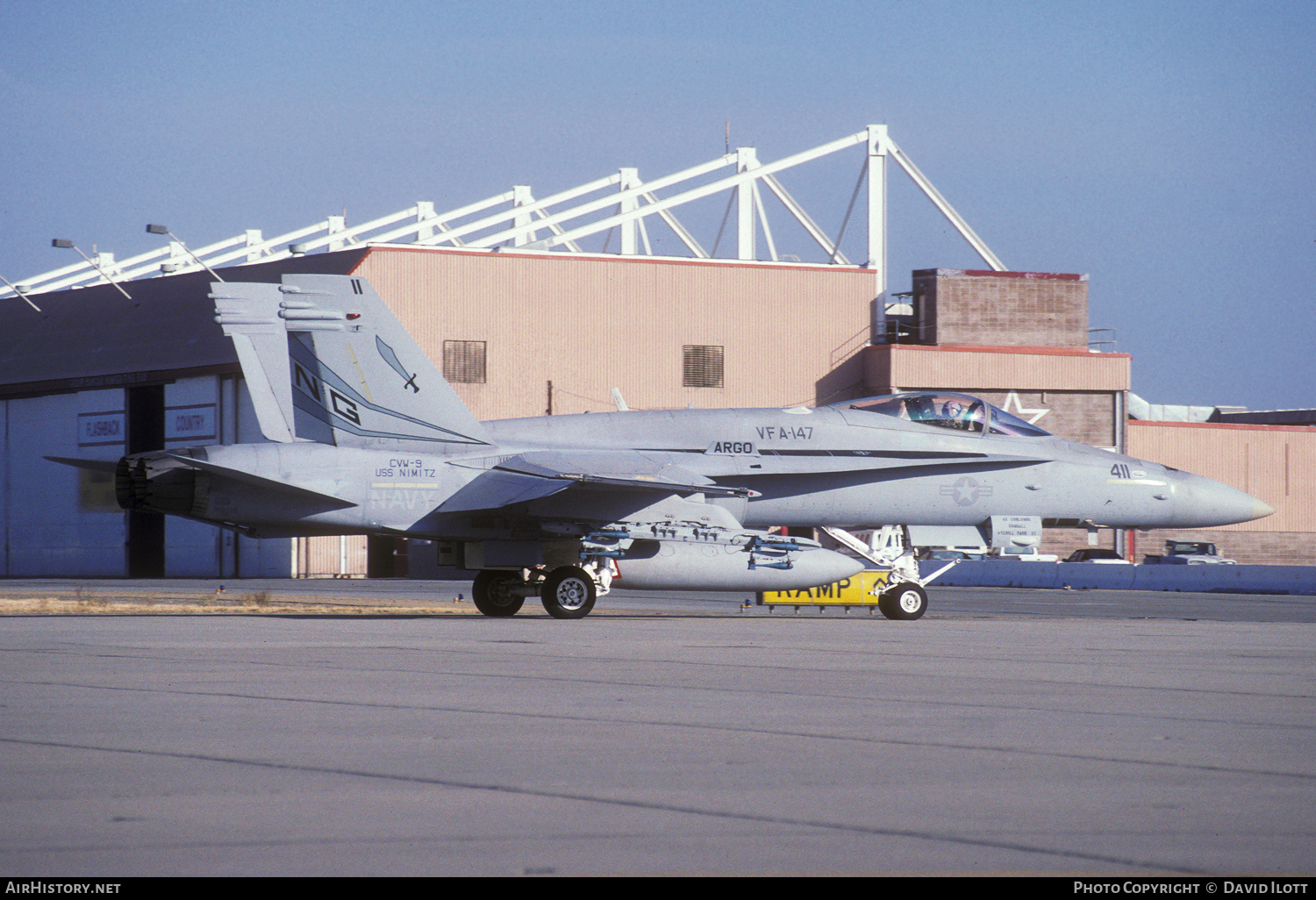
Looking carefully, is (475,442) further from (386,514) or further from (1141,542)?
(1141,542)

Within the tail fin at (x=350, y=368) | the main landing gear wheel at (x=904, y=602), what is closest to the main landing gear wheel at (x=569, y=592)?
the tail fin at (x=350, y=368)

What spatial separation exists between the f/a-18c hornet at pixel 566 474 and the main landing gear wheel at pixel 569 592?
1.0 inches

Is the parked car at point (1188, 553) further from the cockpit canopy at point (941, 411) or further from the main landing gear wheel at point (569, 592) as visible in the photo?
the main landing gear wheel at point (569, 592)

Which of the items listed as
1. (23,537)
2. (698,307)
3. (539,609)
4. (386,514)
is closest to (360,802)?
(386,514)

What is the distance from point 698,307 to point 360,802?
45537 mm

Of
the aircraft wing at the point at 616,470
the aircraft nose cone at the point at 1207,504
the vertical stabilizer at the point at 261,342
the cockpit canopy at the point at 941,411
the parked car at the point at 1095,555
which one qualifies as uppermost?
the vertical stabilizer at the point at 261,342

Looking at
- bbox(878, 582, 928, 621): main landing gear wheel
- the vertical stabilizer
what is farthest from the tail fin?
bbox(878, 582, 928, 621): main landing gear wheel

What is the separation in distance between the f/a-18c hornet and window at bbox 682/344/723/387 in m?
31.0

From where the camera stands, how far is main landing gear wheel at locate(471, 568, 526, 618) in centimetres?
1925

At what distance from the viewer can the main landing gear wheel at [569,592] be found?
18109 mm

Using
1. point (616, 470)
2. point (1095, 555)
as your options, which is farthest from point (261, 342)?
point (1095, 555)

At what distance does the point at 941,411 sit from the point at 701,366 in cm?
3133

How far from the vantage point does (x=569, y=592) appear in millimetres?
18156

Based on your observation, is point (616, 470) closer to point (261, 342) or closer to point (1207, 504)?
point (261, 342)
